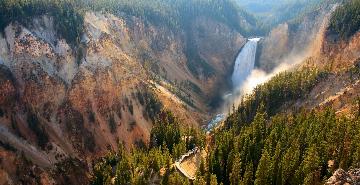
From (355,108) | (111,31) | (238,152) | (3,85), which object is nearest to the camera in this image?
(238,152)

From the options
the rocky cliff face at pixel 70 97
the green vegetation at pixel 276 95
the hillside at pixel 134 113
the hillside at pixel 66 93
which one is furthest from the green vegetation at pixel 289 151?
the rocky cliff face at pixel 70 97

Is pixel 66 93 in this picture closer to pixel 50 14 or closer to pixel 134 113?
pixel 134 113

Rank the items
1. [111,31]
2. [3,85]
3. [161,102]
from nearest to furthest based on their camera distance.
Result: [3,85], [161,102], [111,31]

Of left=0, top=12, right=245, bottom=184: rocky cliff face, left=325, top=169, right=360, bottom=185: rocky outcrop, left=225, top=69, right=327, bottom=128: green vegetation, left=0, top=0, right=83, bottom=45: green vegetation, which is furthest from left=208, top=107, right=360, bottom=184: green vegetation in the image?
left=0, top=0, right=83, bottom=45: green vegetation

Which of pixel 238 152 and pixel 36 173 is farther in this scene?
pixel 36 173

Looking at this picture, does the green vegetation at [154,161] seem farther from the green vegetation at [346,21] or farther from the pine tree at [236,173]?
the green vegetation at [346,21]

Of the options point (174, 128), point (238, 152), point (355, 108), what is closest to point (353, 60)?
point (355, 108)

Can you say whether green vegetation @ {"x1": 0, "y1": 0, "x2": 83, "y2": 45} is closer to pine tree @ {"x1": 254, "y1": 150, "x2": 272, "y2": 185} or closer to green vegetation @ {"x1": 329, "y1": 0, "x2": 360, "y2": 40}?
pine tree @ {"x1": 254, "y1": 150, "x2": 272, "y2": 185}

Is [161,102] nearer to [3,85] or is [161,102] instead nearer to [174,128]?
[174,128]
